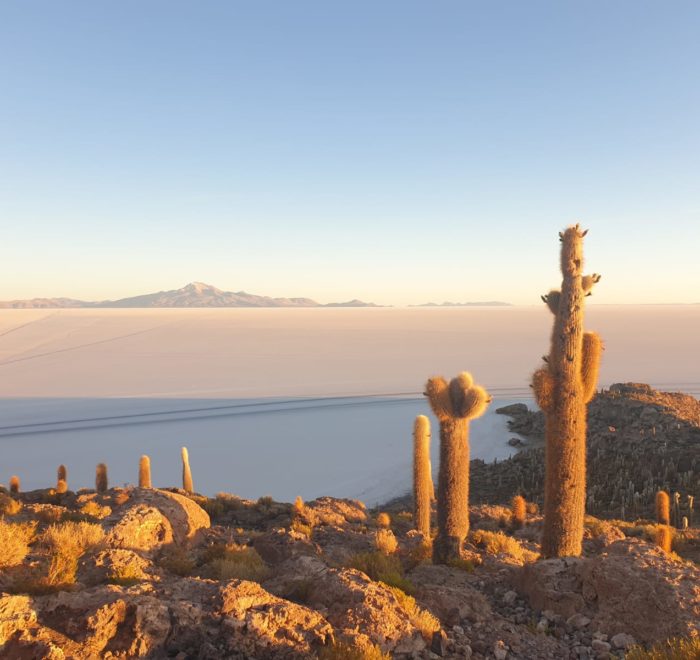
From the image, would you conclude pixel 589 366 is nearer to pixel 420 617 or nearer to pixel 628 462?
pixel 420 617

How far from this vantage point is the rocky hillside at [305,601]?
4375 millimetres

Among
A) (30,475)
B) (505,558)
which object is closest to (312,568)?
(505,558)

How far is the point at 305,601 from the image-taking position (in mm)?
5707

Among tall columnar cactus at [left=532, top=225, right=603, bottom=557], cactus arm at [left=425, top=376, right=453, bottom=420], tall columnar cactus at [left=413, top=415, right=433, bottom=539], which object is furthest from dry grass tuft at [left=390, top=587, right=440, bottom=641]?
tall columnar cactus at [left=413, top=415, right=433, bottom=539]

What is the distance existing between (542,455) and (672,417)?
29.4 feet

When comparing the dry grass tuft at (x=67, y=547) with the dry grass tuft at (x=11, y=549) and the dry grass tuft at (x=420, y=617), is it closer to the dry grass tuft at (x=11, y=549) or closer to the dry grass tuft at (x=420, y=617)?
the dry grass tuft at (x=11, y=549)

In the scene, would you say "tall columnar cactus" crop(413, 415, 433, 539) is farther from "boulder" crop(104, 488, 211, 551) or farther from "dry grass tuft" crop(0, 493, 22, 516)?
"dry grass tuft" crop(0, 493, 22, 516)

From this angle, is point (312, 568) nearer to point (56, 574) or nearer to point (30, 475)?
point (56, 574)

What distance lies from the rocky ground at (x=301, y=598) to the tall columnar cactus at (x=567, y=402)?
4.18 ft

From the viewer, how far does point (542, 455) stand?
1100 inches

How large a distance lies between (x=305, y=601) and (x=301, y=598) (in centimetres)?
12

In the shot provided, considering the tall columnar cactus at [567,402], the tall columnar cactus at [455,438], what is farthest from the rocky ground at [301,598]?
the tall columnar cactus at [567,402]

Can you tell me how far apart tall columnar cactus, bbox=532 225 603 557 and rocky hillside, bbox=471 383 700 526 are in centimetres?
1186

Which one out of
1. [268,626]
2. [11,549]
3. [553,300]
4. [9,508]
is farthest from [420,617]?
[9,508]
